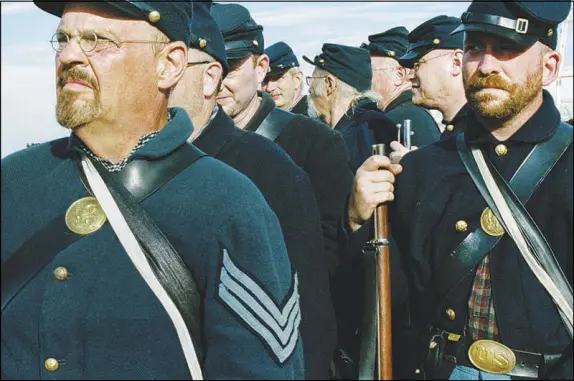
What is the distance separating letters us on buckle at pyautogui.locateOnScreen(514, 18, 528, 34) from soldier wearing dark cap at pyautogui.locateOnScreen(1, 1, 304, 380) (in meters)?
1.40

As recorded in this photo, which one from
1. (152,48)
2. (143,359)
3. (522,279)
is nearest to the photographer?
(143,359)

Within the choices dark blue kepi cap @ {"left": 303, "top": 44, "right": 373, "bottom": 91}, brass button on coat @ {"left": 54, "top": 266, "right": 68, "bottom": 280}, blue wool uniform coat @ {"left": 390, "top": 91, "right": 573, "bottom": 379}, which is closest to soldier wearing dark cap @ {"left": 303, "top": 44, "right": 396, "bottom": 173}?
dark blue kepi cap @ {"left": 303, "top": 44, "right": 373, "bottom": 91}

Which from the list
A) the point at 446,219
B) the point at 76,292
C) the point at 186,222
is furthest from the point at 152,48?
the point at 446,219

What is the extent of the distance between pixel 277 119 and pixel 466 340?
2216 mm

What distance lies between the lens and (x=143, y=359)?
2707 millimetres

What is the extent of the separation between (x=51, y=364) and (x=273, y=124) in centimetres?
301

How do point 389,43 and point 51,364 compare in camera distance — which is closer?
point 51,364

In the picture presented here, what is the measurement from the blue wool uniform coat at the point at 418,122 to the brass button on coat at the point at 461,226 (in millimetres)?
2942

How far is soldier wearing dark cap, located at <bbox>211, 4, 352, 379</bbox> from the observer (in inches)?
207

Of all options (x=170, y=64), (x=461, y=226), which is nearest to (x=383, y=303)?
(x=461, y=226)

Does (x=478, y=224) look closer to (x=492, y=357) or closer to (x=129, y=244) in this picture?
(x=492, y=357)

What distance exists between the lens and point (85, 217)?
2.79 m

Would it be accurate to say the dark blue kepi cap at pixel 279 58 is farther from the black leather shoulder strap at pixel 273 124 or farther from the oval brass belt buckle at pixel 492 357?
the oval brass belt buckle at pixel 492 357

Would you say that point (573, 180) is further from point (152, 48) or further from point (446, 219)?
point (152, 48)
